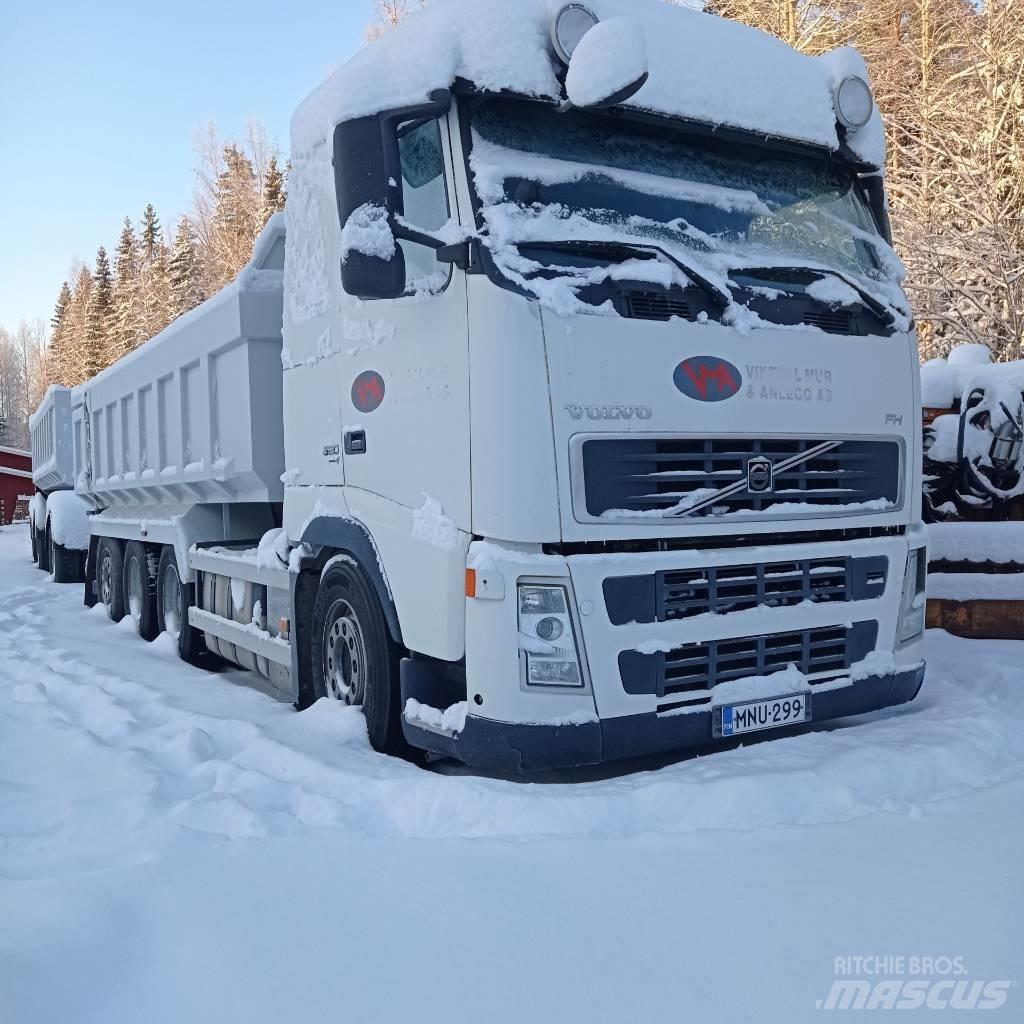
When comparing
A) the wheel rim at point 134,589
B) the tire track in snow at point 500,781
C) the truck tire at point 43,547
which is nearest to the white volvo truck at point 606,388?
the tire track in snow at point 500,781

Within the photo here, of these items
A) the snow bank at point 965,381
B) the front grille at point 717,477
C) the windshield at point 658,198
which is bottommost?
the front grille at point 717,477

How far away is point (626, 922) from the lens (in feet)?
8.69

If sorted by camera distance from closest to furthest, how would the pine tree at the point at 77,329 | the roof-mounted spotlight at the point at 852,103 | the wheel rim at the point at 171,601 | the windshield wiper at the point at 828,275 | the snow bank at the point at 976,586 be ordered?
1. the windshield wiper at the point at 828,275
2. the roof-mounted spotlight at the point at 852,103
3. the snow bank at the point at 976,586
4. the wheel rim at the point at 171,601
5. the pine tree at the point at 77,329

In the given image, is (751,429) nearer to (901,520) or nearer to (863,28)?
(901,520)

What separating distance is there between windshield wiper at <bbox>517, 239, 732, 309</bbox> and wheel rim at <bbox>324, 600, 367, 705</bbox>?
185cm

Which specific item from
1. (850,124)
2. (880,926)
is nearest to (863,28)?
(850,124)

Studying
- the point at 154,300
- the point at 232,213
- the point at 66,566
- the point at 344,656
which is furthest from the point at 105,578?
the point at 154,300

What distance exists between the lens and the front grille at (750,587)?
3852mm

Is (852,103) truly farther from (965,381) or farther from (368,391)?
(965,381)

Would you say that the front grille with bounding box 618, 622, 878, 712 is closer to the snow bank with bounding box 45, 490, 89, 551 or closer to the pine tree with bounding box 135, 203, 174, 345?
the snow bank with bounding box 45, 490, 89, 551

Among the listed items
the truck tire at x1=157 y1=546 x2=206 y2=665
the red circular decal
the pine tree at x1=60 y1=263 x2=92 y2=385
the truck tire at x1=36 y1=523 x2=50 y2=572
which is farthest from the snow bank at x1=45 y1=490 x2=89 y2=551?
the pine tree at x1=60 y1=263 x2=92 y2=385

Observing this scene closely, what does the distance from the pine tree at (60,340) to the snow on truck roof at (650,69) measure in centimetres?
6299

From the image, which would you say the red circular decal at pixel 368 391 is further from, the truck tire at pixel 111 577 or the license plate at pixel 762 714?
the truck tire at pixel 111 577

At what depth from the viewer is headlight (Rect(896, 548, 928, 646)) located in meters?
4.48
